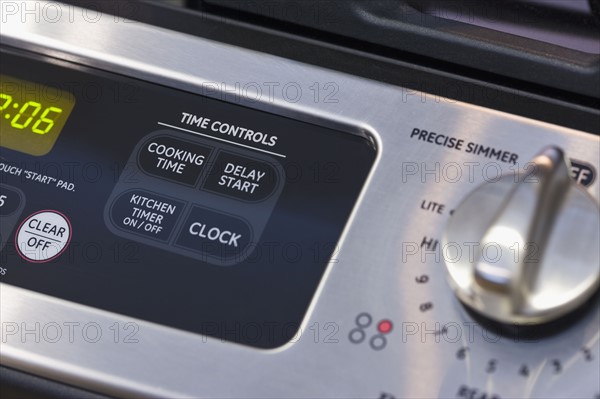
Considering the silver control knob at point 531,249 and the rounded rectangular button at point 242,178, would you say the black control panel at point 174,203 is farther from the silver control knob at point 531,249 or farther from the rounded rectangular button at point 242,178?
the silver control knob at point 531,249

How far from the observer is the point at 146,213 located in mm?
668

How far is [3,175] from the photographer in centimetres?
70

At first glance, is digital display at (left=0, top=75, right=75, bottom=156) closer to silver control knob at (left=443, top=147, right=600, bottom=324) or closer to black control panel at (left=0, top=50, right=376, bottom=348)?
black control panel at (left=0, top=50, right=376, bottom=348)

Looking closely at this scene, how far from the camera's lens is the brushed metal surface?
1.90 feet

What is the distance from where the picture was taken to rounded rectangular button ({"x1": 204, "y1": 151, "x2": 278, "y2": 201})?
2.18ft

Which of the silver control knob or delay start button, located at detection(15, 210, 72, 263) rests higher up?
the silver control knob

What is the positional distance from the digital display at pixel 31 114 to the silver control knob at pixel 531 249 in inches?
12.7

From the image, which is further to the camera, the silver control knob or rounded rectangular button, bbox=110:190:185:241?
rounded rectangular button, bbox=110:190:185:241

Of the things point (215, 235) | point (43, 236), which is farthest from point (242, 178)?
point (43, 236)

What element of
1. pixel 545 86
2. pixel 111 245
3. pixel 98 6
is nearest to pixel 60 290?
pixel 111 245

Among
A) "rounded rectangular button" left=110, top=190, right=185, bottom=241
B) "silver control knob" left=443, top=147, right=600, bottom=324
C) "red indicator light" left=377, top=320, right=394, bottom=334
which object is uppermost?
"silver control knob" left=443, top=147, right=600, bottom=324

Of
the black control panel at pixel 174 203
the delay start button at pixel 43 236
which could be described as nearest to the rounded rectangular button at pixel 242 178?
the black control panel at pixel 174 203

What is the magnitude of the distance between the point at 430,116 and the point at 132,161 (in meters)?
0.22

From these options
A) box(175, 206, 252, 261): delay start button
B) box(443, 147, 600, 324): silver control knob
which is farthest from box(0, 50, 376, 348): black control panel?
box(443, 147, 600, 324): silver control knob
